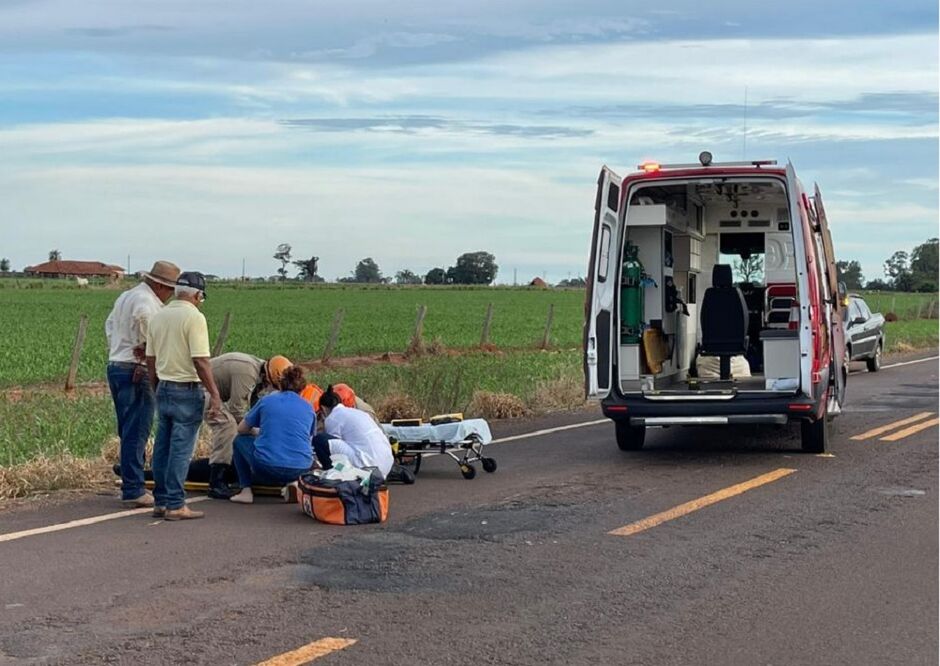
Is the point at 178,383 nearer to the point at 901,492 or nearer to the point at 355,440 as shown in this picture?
the point at 355,440

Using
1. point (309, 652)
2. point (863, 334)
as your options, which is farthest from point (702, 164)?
point (863, 334)

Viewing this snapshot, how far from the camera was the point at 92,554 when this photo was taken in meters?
7.71

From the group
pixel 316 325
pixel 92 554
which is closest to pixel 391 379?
pixel 92 554

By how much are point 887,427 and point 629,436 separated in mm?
3807

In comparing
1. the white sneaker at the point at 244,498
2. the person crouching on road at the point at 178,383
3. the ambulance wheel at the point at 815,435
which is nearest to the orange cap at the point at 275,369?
the white sneaker at the point at 244,498

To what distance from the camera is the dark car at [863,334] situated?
Answer: 925 inches

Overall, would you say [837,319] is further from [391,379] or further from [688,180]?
[391,379]

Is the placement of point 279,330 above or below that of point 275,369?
below

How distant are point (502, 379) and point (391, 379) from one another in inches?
159

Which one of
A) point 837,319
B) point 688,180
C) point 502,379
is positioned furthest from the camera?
point 502,379

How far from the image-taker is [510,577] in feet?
23.2

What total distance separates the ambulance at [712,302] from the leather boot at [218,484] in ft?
11.9

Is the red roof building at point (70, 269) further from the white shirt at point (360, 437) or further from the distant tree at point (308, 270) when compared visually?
the white shirt at point (360, 437)

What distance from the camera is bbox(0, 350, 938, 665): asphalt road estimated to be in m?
5.77
